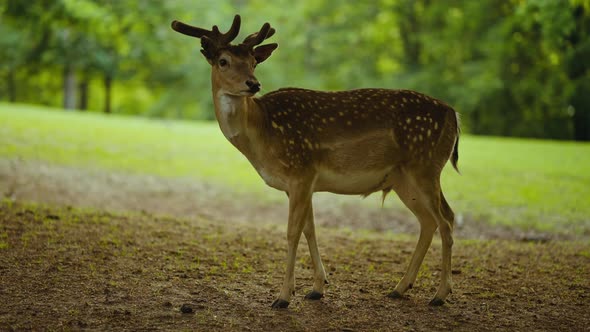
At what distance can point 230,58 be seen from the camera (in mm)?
5934

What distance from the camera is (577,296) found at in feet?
22.3

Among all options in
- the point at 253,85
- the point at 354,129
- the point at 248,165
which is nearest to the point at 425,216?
the point at 354,129

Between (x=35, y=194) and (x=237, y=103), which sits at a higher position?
(x=237, y=103)

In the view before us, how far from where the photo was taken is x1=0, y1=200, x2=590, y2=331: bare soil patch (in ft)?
18.5

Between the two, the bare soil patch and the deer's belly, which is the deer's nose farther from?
the bare soil patch

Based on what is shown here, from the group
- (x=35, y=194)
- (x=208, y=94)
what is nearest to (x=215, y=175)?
(x=35, y=194)

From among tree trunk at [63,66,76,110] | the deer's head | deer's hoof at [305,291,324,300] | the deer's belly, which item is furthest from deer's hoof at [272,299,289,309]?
tree trunk at [63,66,76,110]

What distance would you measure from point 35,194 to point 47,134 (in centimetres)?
650

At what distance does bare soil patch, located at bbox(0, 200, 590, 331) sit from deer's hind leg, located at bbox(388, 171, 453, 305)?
5.6 inches

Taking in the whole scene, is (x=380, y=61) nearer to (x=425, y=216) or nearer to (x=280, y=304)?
(x=425, y=216)

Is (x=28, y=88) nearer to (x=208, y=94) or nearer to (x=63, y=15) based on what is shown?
(x=208, y=94)

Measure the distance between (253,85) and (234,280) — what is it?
205 cm

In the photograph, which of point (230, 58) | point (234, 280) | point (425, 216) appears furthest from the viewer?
point (234, 280)

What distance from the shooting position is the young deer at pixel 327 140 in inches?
239
